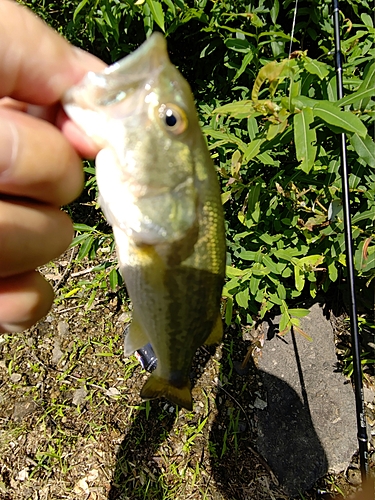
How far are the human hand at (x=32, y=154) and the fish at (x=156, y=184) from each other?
0.08m

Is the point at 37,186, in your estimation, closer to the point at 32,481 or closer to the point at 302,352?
the point at 32,481

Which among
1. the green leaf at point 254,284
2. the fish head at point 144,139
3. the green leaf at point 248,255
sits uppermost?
the fish head at point 144,139

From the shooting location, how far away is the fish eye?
46.2 inches

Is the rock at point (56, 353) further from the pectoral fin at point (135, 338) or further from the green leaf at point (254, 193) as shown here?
the pectoral fin at point (135, 338)

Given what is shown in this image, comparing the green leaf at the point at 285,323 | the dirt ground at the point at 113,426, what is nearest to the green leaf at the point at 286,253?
the green leaf at the point at 285,323

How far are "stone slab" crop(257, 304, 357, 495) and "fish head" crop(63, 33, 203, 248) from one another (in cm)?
268

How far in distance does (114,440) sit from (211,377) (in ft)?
3.06

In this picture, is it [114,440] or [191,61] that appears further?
[191,61]

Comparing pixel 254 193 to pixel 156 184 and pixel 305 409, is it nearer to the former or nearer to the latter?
pixel 156 184

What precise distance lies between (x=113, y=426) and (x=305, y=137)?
2618 mm

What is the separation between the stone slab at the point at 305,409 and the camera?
320 centimetres

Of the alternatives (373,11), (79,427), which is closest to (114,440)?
(79,427)

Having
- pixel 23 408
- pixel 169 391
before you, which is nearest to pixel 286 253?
pixel 169 391

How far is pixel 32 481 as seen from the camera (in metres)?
2.95
